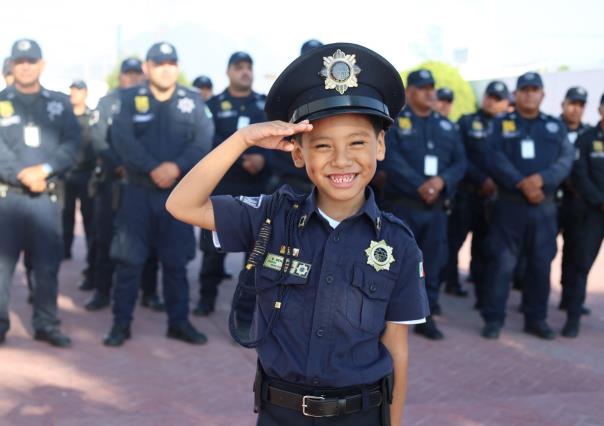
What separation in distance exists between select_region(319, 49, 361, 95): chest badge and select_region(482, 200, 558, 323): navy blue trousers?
4090 millimetres

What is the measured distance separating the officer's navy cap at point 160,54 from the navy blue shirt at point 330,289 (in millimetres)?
3291

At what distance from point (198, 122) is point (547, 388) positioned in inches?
125

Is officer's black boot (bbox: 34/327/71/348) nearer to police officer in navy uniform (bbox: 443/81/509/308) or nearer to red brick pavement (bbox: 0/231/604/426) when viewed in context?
red brick pavement (bbox: 0/231/604/426)

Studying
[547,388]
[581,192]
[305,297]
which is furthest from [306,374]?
[581,192]

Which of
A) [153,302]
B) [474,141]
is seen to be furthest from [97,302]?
[474,141]

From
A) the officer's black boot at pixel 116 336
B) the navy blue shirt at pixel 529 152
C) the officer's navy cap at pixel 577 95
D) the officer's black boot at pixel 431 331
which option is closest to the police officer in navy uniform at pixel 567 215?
the officer's navy cap at pixel 577 95

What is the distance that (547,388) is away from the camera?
4.82 m

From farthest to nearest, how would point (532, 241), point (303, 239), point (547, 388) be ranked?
point (532, 241) < point (547, 388) < point (303, 239)

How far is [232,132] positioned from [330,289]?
165 inches

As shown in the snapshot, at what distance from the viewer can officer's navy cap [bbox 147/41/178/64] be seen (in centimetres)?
526

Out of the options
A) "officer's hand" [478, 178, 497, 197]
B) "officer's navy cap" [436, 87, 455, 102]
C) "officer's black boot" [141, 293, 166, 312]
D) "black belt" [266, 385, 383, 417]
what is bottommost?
"officer's black boot" [141, 293, 166, 312]

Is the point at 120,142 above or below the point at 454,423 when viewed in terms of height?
above

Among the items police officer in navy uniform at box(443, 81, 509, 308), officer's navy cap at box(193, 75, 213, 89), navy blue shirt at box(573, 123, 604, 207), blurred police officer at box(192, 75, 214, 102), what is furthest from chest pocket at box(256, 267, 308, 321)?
officer's navy cap at box(193, 75, 213, 89)

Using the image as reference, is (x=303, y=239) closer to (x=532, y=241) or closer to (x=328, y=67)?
(x=328, y=67)
